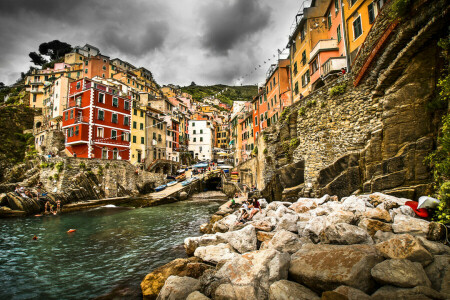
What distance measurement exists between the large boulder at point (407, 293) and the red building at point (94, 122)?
41617 mm

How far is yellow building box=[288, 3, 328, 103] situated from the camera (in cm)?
2677

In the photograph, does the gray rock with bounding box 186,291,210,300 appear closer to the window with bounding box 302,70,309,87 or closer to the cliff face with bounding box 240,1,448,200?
the cliff face with bounding box 240,1,448,200

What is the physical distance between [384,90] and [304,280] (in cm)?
1081

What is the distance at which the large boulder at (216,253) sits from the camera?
8.89 meters

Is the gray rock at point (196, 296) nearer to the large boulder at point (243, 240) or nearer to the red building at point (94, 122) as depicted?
the large boulder at point (243, 240)

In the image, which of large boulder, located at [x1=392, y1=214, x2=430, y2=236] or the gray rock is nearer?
the gray rock

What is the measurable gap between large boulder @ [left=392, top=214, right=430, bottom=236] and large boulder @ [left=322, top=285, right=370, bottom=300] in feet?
13.9

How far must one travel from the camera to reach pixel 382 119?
11.2 metres

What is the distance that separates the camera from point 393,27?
33.8ft

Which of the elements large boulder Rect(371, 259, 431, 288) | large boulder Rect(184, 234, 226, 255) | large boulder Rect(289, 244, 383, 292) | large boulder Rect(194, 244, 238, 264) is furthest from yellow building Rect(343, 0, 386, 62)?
large boulder Rect(194, 244, 238, 264)

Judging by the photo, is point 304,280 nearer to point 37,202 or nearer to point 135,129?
point 37,202

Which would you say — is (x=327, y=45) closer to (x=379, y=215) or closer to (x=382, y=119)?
(x=382, y=119)

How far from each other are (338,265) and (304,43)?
2964 cm

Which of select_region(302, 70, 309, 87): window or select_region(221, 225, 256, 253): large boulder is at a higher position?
select_region(302, 70, 309, 87): window
